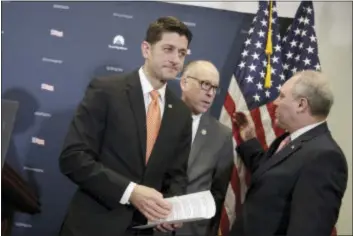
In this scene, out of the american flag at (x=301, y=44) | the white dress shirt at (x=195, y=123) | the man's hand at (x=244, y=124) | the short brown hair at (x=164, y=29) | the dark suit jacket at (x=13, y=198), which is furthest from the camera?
the american flag at (x=301, y=44)

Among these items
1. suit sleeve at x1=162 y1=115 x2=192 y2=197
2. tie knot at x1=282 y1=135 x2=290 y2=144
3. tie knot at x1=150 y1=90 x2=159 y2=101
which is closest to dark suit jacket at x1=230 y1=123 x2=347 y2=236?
tie knot at x1=282 y1=135 x2=290 y2=144

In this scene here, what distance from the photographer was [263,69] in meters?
3.17

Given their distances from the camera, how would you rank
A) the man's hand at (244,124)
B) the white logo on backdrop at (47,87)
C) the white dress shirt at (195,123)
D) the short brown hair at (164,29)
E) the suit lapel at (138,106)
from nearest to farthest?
the suit lapel at (138,106) → the short brown hair at (164,29) → the white dress shirt at (195,123) → the man's hand at (244,124) → the white logo on backdrop at (47,87)

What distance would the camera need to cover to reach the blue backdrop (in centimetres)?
330

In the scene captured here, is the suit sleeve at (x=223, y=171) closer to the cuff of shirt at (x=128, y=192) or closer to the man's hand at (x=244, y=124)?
the man's hand at (x=244, y=124)

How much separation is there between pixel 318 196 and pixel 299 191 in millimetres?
76

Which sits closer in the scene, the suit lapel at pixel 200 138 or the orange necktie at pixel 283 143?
the orange necktie at pixel 283 143

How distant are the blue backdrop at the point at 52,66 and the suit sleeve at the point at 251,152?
2.25ft

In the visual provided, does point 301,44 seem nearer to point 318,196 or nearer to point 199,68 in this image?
point 199,68

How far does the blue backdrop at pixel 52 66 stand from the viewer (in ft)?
10.8

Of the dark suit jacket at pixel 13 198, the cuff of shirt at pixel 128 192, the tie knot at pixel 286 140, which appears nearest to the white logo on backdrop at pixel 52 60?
the dark suit jacket at pixel 13 198

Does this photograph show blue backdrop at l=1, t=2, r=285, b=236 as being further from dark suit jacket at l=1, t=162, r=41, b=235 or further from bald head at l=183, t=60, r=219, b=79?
bald head at l=183, t=60, r=219, b=79

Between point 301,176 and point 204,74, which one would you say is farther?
point 204,74

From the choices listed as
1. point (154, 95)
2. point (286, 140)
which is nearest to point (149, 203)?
point (154, 95)
